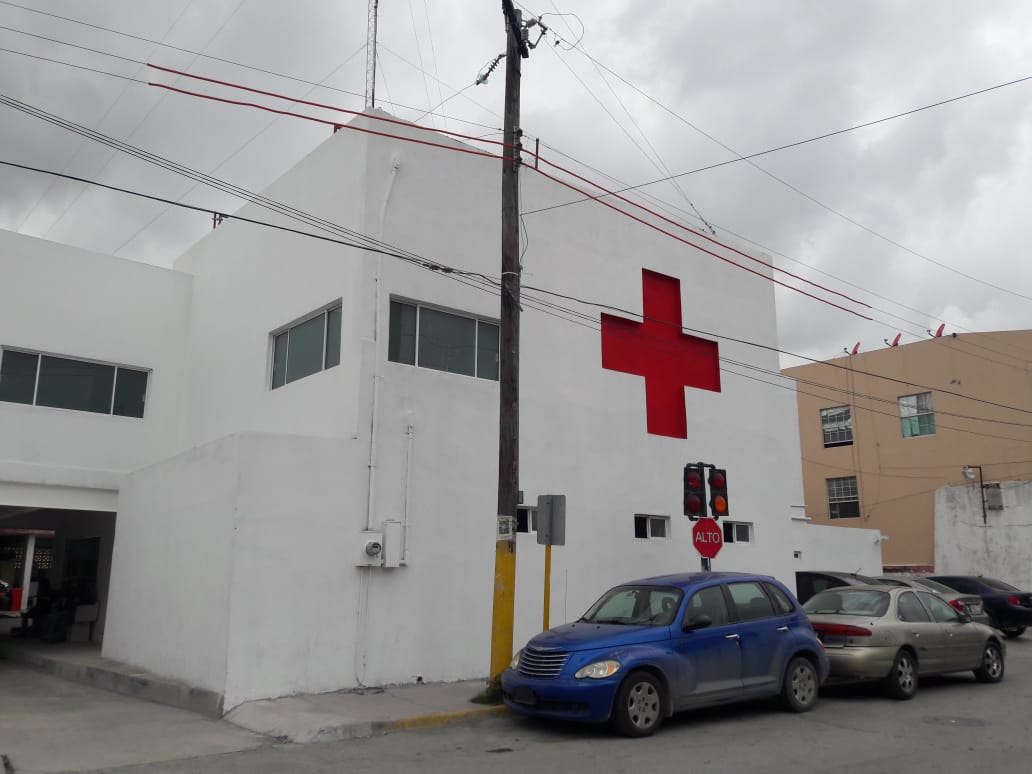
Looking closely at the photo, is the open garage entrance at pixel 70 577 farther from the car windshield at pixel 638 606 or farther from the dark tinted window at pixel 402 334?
the car windshield at pixel 638 606

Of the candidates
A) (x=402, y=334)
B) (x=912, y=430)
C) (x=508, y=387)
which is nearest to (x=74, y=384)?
(x=402, y=334)

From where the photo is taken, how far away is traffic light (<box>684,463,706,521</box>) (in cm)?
1271

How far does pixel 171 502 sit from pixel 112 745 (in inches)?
188

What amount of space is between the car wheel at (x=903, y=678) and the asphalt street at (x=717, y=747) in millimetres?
378

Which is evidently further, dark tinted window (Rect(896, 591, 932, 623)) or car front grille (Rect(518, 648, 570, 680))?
dark tinted window (Rect(896, 591, 932, 623))

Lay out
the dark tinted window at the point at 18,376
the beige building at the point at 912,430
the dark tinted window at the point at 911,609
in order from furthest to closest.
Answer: the beige building at the point at 912,430 < the dark tinted window at the point at 18,376 < the dark tinted window at the point at 911,609

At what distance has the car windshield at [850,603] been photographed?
1177cm

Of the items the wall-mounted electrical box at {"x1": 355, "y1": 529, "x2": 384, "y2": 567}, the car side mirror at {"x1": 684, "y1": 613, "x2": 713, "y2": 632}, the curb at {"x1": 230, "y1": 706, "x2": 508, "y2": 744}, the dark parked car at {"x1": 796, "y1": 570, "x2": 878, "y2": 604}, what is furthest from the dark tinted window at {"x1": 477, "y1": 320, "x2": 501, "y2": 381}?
the dark parked car at {"x1": 796, "y1": 570, "x2": 878, "y2": 604}

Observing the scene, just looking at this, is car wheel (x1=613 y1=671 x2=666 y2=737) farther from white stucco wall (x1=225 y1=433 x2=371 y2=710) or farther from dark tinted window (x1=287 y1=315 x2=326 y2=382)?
dark tinted window (x1=287 y1=315 x2=326 y2=382)

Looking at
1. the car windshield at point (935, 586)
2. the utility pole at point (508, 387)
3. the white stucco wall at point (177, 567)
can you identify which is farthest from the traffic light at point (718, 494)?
the car windshield at point (935, 586)

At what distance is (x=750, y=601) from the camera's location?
1032 centimetres

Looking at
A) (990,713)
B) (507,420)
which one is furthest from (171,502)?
(990,713)

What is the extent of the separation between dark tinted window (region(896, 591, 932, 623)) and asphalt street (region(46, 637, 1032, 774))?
49.1 inches

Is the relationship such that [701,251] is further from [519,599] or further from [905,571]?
[905,571]
